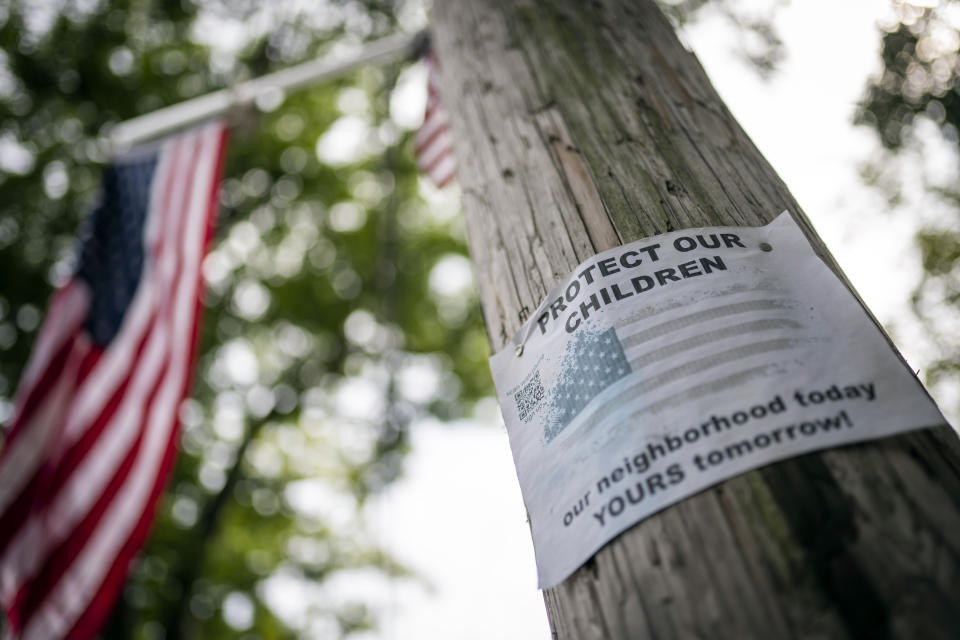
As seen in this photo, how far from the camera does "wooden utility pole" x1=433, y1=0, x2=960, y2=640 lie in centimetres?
65

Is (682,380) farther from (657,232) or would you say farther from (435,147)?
(435,147)

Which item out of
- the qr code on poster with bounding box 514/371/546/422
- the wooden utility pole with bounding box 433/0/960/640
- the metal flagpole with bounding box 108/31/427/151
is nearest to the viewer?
the wooden utility pole with bounding box 433/0/960/640

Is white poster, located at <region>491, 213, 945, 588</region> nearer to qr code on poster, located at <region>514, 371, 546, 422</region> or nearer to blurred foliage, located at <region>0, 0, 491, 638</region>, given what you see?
qr code on poster, located at <region>514, 371, 546, 422</region>

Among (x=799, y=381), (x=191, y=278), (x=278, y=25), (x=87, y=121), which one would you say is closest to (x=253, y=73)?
(x=278, y=25)

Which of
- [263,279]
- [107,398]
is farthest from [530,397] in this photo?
[263,279]

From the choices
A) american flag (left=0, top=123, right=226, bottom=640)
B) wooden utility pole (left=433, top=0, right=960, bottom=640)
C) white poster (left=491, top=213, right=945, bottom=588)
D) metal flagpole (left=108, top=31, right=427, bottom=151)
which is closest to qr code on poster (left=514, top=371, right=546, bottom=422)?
white poster (left=491, top=213, right=945, bottom=588)

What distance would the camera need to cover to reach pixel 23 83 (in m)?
6.86

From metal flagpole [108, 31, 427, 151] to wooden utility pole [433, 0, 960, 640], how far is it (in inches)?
49.1

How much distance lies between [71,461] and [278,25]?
6320 mm

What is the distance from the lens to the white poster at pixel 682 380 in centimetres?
75

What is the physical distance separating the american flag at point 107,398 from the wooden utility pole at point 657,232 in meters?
2.12

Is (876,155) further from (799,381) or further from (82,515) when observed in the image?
(82,515)

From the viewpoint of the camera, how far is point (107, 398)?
10.0 ft

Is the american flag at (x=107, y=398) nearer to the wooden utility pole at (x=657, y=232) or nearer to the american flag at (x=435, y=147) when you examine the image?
the american flag at (x=435, y=147)
